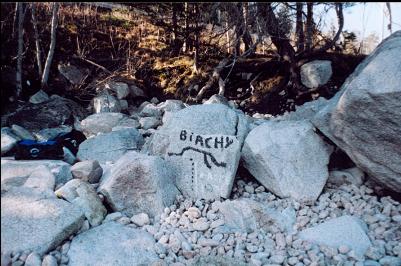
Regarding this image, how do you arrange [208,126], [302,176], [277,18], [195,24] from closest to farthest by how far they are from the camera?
[302,176]
[208,126]
[277,18]
[195,24]

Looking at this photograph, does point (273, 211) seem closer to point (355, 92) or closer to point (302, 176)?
point (302, 176)

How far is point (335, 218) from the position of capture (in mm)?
3877

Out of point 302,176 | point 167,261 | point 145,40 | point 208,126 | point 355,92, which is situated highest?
point 145,40

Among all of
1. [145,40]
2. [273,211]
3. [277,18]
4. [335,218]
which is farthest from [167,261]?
[145,40]

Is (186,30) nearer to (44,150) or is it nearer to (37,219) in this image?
(44,150)

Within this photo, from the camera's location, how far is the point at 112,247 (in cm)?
336

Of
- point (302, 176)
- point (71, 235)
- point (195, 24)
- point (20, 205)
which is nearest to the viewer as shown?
point (20, 205)

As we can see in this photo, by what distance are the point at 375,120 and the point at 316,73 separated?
480 cm

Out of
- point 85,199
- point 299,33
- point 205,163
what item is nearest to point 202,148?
point 205,163

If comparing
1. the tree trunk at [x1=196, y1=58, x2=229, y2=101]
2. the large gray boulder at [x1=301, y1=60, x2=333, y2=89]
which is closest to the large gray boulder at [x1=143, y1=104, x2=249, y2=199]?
the tree trunk at [x1=196, y1=58, x2=229, y2=101]

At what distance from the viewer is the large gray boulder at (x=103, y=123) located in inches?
272

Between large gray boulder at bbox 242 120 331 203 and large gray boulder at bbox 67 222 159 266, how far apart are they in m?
1.60

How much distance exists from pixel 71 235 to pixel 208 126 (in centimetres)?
214

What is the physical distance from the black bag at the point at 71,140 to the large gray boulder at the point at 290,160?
8.24 ft
